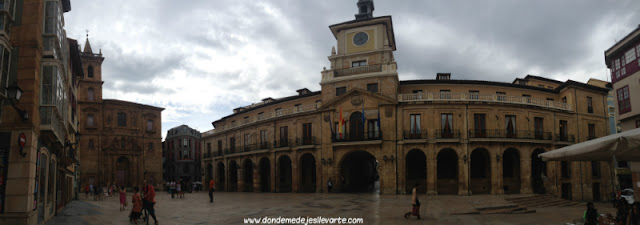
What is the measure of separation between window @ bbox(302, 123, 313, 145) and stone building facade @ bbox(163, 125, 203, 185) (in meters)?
55.7

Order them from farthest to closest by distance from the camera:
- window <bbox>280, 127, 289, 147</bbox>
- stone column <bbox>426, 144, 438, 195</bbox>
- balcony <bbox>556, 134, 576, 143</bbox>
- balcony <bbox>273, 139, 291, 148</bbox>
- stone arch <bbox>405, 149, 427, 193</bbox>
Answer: window <bbox>280, 127, 289, 147</bbox> → balcony <bbox>273, 139, 291, 148</bbox> → balcony <bbox>556, 134, 576, 143</bbox> → stone arch <bbox>405, 149, 427, 193</bbox> → stone column <bbox>426, 144, 438, 195</bbox>

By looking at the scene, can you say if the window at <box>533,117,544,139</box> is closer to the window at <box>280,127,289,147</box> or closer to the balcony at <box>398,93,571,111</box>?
the balcony at <box>398,93,571,111</box>

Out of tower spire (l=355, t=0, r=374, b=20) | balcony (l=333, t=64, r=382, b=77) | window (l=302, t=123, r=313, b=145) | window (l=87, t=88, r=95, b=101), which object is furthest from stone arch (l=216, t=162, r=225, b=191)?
tower spire (l=355, t=0, r=374, b=20)

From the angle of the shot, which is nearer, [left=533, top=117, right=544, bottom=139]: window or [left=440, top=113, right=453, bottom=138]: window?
[left=440, top=113, right=453, bottom=138]: window

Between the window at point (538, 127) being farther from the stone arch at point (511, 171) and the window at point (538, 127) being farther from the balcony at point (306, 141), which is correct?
the balcony at point (306, 141)

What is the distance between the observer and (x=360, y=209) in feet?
75.5

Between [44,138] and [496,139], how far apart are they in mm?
33299

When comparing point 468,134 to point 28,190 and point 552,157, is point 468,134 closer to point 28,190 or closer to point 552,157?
point 552,157

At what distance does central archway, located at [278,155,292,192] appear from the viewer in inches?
1859

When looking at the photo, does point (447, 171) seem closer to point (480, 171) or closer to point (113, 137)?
point (480, 171)

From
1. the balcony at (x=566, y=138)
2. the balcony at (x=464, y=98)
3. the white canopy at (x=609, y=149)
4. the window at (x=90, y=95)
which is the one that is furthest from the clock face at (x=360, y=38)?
the window at (x=90, y=95)

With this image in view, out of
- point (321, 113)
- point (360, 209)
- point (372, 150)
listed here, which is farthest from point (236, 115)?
point (360, 209)

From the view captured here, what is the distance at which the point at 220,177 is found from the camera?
59312 millimetres

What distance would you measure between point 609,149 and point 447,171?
28.8 metres
